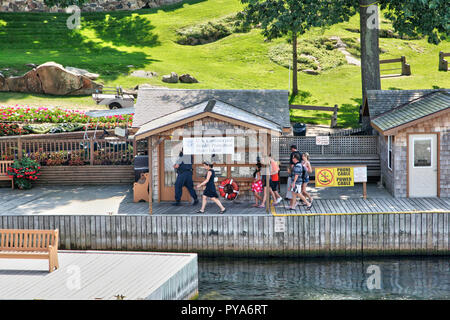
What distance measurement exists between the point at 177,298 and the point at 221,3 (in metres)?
46.2

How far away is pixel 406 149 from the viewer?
Result: 72.5 feet

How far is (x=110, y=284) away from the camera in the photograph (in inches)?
609

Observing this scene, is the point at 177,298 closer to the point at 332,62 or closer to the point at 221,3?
the point at 332,62

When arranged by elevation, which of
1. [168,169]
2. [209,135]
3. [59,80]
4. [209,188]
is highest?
[59,80]

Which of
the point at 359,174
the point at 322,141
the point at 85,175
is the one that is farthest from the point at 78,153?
the point at 359,174

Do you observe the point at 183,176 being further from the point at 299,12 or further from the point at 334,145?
the point at 299,12

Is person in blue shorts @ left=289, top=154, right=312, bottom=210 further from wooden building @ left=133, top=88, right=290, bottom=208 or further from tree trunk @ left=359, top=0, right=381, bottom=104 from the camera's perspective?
tree trunk @ left=359, top=0, right=381, bottom=104

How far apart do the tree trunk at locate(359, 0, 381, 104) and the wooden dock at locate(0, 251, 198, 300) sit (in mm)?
16957

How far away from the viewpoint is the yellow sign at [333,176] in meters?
21.9

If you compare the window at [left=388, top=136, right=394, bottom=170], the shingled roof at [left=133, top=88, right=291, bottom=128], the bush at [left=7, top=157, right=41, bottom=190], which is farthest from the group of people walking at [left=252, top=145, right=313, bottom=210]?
the bush at [left=7, top=157, right=41, bottom=190]

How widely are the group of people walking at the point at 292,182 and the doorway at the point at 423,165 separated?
135 inches

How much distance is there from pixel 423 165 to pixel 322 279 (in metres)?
5.95

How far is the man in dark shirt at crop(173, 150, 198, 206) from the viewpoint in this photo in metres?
21.7
